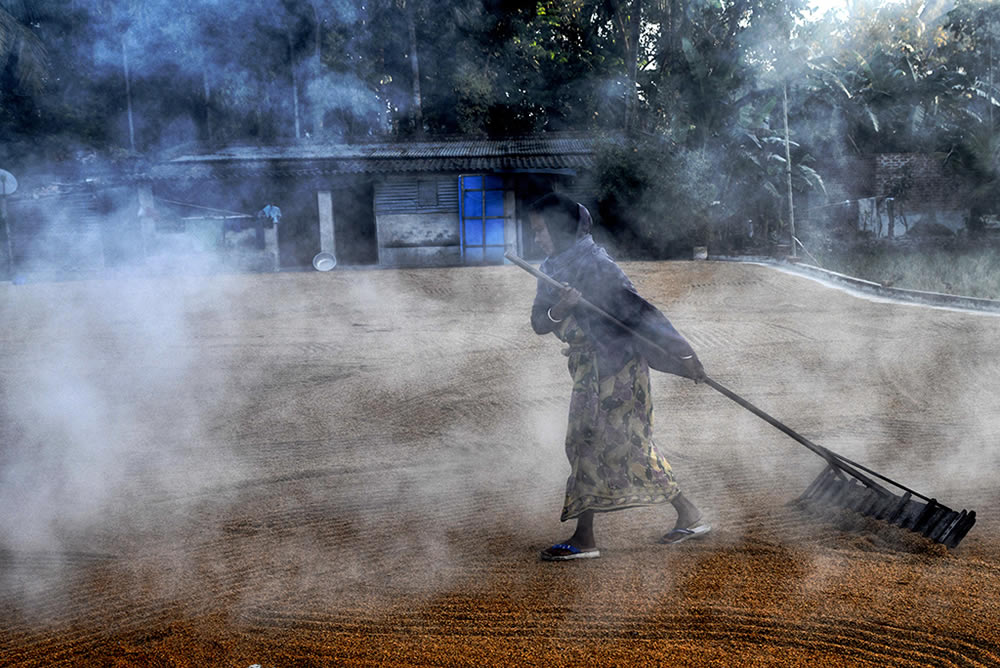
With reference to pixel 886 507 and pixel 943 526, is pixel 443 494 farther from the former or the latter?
pixel 943 526

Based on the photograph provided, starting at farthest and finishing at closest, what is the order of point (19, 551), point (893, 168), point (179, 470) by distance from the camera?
point (893, 168), point (179, 470), point (19, 551)

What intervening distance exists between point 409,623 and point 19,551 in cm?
193

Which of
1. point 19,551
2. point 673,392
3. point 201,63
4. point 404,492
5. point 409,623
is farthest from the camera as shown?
point 673,392

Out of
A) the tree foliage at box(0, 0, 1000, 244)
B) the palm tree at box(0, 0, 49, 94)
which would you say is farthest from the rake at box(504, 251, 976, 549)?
the tree foliage at box(0, 0, 1000, 244)

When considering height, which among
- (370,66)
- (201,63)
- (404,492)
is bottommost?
(404,492)

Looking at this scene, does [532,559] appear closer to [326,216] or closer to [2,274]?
[2,274]

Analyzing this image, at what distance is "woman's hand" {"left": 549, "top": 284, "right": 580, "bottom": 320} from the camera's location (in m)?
3.10

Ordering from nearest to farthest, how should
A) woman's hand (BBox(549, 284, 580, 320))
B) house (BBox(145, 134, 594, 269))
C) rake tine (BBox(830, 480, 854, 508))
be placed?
woman's hand (BBox(549, 284, 580, 320)) < rake tine (BBox(830, 480, 854, 508)) < house (BBox(145, 134, 594, 269))

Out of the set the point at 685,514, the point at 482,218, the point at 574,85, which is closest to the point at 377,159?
the point at 482,218

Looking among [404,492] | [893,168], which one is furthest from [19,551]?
[893,168]

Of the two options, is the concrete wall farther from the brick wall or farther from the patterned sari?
the patterned sari

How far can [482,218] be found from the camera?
15.8m

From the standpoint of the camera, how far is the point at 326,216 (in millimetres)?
15688

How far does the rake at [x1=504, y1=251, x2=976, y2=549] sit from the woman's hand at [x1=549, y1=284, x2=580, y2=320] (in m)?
0.03
